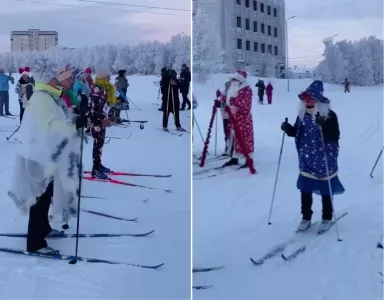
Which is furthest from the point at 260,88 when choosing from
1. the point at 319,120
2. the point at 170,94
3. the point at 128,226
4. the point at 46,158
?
the point at 46,158

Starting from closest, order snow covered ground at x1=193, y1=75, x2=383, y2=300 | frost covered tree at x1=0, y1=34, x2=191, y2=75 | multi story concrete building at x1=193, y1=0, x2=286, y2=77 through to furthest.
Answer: snow covered ground at x1=193, y1=75, x2=383, y2=300
multi story concrete building at x1=193, y1=0, x2=286, y2=77
frost covered tree at x1=0, y1=34, x2=191, y2=75

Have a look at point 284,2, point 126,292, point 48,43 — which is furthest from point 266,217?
point 48,43

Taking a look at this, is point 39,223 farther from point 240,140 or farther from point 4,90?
point 240,140

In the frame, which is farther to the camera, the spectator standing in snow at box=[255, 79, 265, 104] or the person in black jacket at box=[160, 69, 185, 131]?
the person in black jacket at box=[160, 69, 185, 131]

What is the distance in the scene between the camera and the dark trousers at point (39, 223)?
2.52 m

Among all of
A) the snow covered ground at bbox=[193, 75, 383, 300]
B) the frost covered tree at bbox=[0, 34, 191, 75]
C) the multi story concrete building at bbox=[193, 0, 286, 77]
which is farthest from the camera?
the frost covered tree at bbox=[0, 34, 191, 75]

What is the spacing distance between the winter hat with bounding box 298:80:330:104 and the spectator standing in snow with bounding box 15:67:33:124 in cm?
107

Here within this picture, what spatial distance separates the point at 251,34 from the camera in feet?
8.15

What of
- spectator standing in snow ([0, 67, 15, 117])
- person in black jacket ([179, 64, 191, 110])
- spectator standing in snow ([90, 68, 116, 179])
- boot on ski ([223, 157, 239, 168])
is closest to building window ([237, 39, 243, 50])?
person in black jacket ([179, 64, 191, 110])

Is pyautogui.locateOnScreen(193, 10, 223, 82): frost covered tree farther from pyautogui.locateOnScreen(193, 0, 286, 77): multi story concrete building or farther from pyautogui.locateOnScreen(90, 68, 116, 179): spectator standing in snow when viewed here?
pyautogui.locateOnScreen(90, 68, 116, 179): spectator standing in snow

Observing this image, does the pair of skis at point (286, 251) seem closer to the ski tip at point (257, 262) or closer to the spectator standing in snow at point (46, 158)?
the ski tip at point (257, 262)

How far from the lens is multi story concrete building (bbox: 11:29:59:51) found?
8.63ft

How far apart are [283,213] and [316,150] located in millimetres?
279

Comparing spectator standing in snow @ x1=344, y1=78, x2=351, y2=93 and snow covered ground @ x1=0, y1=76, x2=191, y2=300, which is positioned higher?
spectator standing in snow @ x1=344, y1=78, x2=351, y2=93
